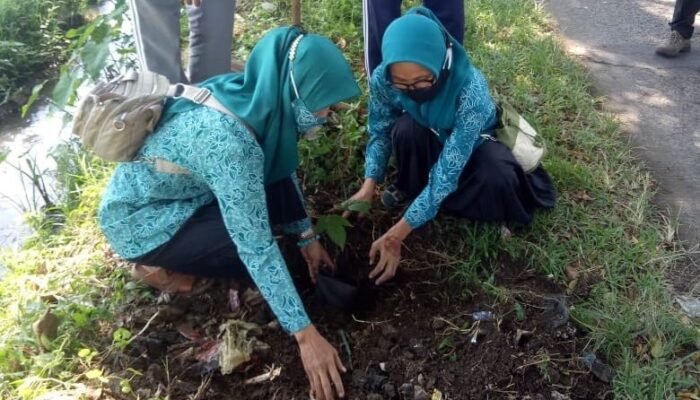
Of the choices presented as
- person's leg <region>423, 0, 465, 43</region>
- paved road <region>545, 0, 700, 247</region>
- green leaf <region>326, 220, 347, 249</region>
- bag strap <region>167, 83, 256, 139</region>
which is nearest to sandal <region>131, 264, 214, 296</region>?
green leaf <region>326, 220, 347, 249</region>

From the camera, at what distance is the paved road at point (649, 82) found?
2.94 metres

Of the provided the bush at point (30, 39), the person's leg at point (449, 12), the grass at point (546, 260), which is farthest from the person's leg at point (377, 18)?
the bush at point (30, 39)

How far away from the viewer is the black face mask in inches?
84.0

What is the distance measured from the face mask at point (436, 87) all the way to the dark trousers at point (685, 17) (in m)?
2.40

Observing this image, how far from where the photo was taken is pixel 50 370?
210cm

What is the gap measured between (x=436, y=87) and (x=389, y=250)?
0.62m

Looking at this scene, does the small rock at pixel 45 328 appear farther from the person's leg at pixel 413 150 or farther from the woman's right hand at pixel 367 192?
the person's leg at pixel 413 150

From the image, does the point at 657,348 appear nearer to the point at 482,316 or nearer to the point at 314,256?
the point at 482,316

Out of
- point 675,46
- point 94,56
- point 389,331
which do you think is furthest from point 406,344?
point 675,46

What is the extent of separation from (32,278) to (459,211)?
1.82 metres

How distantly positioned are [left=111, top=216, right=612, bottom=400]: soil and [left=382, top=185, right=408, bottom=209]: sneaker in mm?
282

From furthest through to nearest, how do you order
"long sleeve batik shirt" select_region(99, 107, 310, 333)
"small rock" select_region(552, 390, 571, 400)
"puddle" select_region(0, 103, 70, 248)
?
"puddle" select_region(0, 103, 70, 248)
"small rock" select_region(552, 390, 571, 400)
"long sleeve batik shirt" select_region(99, 107, 310, 333)

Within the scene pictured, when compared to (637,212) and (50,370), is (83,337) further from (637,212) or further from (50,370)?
(637,212)

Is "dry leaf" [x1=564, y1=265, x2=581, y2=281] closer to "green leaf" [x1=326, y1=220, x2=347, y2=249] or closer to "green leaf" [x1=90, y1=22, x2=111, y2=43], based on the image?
"green leaf" [x1=326, y1=220, x2=347, y2=249]
